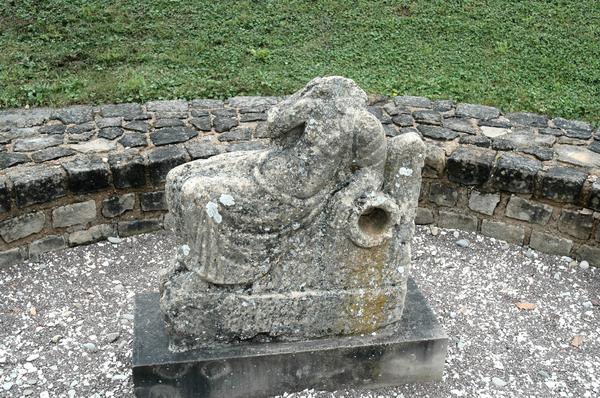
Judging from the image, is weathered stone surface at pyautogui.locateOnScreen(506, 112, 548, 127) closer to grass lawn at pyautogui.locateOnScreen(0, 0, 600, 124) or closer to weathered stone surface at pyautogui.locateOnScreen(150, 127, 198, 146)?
grass lawn at pyautogui.locateOnScreen(0, 0, 600, 124)

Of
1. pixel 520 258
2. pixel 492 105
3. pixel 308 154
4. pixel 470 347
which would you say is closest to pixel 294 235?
pixel 308 154

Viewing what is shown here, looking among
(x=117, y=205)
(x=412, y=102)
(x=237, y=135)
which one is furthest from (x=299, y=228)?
(x=412, y=102)

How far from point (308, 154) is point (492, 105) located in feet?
15.4

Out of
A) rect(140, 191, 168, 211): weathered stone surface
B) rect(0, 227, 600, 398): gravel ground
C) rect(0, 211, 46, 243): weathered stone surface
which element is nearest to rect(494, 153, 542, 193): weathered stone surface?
rect(0, 227, 600, 398): gravel ground

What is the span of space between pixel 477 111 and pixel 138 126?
3640 millimetres

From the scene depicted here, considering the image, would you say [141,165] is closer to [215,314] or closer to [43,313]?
[43,313]

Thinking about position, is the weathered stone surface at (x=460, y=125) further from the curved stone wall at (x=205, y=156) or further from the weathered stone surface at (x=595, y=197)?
the weathered stone surface at (x=595, y=197)

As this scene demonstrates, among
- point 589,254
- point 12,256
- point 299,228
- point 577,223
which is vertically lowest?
point 12,256

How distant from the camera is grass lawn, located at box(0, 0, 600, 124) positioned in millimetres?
8430

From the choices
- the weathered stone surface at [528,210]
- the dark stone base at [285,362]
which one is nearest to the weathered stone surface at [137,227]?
the dark stone base at [285,362]

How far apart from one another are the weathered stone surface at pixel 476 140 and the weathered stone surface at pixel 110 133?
133 inches

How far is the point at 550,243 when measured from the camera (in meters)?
6.42

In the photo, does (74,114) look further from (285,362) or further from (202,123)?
(285,362)

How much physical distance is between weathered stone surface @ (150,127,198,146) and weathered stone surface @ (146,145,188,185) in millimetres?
325
